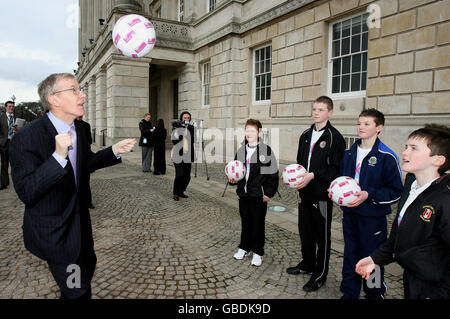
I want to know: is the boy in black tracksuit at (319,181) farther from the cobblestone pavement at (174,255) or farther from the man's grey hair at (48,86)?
the man's grey hair at (48,86)

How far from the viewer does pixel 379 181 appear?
8.84 feet

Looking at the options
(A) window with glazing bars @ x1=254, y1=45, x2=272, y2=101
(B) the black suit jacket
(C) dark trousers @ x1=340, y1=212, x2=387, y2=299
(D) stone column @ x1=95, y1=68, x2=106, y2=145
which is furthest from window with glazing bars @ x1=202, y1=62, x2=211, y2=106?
(B) the black suit jacket

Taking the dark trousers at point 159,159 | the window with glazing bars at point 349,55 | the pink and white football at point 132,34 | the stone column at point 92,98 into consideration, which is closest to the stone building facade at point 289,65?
the window with glazing bars at point 349,55

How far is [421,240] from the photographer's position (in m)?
1.79

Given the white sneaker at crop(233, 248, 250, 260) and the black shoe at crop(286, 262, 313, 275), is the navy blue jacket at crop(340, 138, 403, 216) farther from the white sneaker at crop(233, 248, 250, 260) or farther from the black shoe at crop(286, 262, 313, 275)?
the white sneaker at crop(233, 248, 250, 260)

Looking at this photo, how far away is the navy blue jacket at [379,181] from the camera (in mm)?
2592

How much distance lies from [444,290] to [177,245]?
3.33 meters

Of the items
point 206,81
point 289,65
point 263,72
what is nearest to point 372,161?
point 289,65

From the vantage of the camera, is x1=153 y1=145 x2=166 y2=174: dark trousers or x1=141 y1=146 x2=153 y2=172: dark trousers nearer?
x1=153 y1=145 x2=166 y2=174: dark trousers

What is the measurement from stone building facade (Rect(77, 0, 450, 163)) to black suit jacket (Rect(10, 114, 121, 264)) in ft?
25.5

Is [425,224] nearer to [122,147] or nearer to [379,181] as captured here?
[379,181]

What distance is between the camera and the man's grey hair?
197cm

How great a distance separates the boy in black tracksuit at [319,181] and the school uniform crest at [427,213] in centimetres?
134
